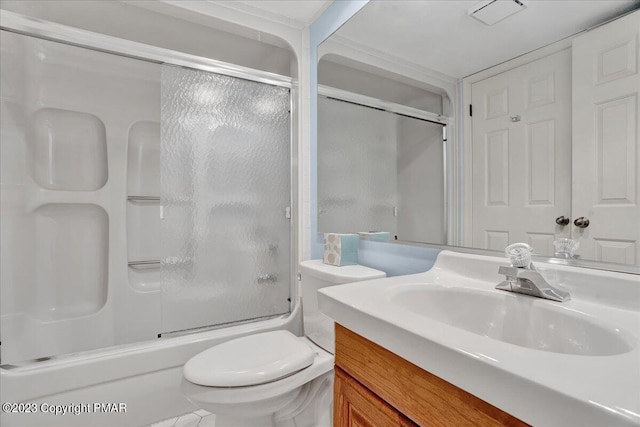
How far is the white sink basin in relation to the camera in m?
0.55

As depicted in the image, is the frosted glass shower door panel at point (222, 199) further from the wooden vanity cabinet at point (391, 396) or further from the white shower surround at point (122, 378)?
the wooden vanity cabinet at point (391, 396)

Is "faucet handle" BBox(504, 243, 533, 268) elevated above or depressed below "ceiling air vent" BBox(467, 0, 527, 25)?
below

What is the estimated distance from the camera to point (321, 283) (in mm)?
1349

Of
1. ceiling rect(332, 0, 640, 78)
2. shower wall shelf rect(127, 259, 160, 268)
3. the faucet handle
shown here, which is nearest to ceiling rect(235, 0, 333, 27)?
ceiling rect(332, 0, 640, 78)

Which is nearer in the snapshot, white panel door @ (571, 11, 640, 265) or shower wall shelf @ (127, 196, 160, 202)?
white panel door @ (571, 11, 640, 265)

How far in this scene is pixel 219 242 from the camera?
1.62 m

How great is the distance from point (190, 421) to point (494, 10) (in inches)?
76.7

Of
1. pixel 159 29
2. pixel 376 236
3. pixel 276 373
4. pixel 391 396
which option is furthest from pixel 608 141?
pixel 159 29

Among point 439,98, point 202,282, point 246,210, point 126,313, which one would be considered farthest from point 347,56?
point 126,313

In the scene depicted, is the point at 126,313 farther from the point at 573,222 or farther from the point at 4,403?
the point at 573,222

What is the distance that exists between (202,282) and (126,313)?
780mm

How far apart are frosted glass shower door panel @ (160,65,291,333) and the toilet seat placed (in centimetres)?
41

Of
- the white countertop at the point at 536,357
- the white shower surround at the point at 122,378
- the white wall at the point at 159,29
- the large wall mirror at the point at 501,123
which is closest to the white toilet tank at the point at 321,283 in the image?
the large wall mirror at the point at 501,123

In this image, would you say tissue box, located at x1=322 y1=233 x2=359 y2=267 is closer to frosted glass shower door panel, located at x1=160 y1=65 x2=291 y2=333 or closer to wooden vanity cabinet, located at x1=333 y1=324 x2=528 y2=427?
frosted glass shower door panel, located at x1=160 y1=65 x2=291 y2=333
